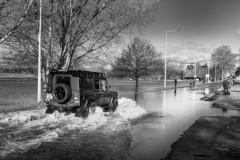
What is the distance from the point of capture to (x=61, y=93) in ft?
31.1

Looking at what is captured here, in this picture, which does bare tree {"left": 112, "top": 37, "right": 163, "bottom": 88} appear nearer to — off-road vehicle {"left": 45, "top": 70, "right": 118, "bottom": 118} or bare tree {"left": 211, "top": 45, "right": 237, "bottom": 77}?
off-road vehicle {"left": 45, "top": 70, "right": 118, "bottom": 118}

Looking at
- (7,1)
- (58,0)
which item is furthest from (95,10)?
(7,1)

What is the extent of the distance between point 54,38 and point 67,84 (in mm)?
4757

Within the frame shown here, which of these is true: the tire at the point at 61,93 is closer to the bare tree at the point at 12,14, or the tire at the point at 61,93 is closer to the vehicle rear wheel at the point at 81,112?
the vehicle rear wheel at the point at 81,112

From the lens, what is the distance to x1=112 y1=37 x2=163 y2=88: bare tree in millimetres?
39938

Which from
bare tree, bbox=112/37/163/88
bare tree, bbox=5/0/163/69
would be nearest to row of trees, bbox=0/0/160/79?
bare tree, bbox=5/0/163/69

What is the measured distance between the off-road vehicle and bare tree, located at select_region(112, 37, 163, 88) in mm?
29711

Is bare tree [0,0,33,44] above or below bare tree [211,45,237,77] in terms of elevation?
below

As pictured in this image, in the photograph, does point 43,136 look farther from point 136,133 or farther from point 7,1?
point 7,1

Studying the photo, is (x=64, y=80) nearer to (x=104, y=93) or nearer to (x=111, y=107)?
(x=104, y=93)

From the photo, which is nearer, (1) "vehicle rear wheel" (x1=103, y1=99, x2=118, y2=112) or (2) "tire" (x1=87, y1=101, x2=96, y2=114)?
(2) "tire" (x1=87, y1=101, x2=96, y2=114)

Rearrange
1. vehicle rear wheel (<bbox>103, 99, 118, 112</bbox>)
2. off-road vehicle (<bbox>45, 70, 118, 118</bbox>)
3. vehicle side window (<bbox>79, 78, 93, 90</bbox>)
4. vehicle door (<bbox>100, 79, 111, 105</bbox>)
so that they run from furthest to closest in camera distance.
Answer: vehicle rear wheel (<bbox>103, 99, 118, 112</bbox>)
vehicle door (<bbox>100, 79, 111, 105</bbox>)
vehicle side window (<bbox>79, 78, 93, 90</bbox>)
off-road vehicle (<bbox>45, 70, 118, 118</bbox>)

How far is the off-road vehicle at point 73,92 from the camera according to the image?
939 cm

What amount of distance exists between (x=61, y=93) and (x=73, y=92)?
0.47 meters
